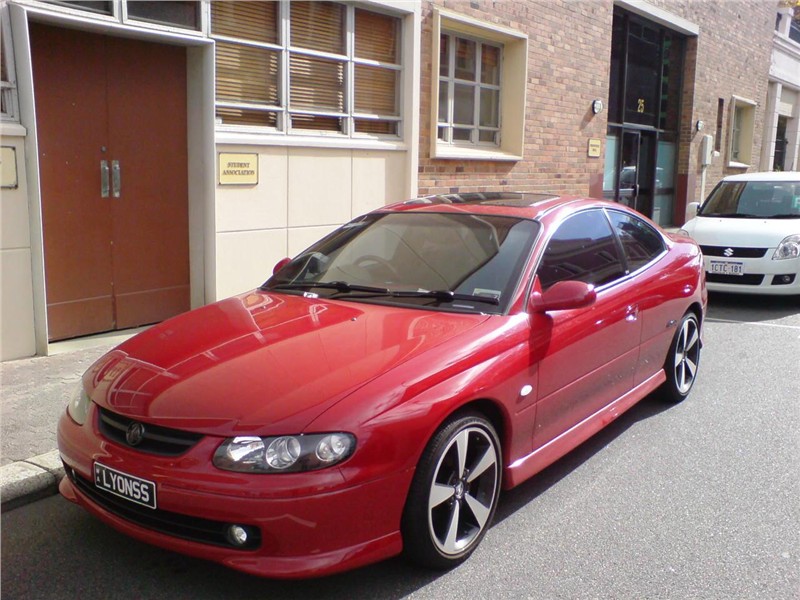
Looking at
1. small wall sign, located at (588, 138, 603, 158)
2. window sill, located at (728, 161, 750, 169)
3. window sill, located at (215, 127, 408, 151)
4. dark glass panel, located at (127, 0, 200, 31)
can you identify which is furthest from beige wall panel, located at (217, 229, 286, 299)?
window sill, located at (728, 161, 750, 169)

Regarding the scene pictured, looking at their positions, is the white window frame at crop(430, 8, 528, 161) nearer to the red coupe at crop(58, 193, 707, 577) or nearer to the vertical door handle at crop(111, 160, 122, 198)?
the vertical door handle at crop(111, 160, 122, 198)

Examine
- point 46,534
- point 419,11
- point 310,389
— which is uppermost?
point 419,11

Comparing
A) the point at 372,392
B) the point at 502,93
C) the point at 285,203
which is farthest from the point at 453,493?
the point at 502,93

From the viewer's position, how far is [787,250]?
9203 mm

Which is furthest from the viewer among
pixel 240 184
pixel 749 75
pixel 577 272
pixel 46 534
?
pixel 749 75

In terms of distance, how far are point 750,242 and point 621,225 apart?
4.78 m

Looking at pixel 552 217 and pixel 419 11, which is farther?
pixel 419 11

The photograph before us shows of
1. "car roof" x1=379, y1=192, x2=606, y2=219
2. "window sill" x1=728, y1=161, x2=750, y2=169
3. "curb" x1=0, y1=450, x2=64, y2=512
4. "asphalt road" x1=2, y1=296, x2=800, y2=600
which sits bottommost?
"asphalt road" x1=2, y1=296, x2=800, y2=600

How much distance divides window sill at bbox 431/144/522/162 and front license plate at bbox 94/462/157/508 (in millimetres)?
7381

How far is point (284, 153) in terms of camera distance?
821 cm

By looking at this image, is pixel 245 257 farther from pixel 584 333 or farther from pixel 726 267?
pixel 726 267

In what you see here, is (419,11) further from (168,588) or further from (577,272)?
(168,588)

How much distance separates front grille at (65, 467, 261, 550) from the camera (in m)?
2.95

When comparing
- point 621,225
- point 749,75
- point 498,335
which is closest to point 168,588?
point 498,335
